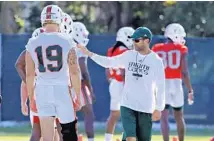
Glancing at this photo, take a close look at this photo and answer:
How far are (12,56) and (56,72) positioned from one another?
36.7 feet

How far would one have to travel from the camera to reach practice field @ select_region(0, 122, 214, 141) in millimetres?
18605

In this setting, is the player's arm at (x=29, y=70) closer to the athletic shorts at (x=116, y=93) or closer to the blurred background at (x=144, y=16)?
the athletic shorts at (x=116, y=93)

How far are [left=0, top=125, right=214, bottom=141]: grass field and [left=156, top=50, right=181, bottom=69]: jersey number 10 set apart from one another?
259 centimetres

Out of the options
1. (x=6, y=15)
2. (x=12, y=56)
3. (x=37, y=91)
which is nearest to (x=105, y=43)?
(x=12, y=56)

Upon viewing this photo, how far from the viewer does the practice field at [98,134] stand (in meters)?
18.6

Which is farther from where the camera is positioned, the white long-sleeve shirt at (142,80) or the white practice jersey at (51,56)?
the white long-sleeve shirt at (142,80)

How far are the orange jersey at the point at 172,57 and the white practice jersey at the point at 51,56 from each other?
17.0ft

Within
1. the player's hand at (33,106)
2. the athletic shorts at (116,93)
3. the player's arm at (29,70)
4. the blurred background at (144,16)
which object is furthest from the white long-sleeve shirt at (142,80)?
the blurred background at (144,16)

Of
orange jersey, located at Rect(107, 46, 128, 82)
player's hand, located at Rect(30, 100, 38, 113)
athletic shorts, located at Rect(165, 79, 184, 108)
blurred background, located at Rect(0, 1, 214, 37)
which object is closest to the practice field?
orange jersey, located at Rect(107, 46, 128, 82)

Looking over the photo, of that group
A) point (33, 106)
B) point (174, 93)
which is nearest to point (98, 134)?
point (174, 93)

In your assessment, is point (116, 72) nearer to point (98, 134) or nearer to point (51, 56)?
point (98, 134)

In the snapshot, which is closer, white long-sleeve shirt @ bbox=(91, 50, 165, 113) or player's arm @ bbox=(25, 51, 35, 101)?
player's arm @ bbox=(25, 51, 35, 101)

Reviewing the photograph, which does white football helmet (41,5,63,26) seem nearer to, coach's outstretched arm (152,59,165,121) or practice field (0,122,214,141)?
coach's outstretched arm (152,59,165,121)

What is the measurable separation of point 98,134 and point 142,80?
756 cm
